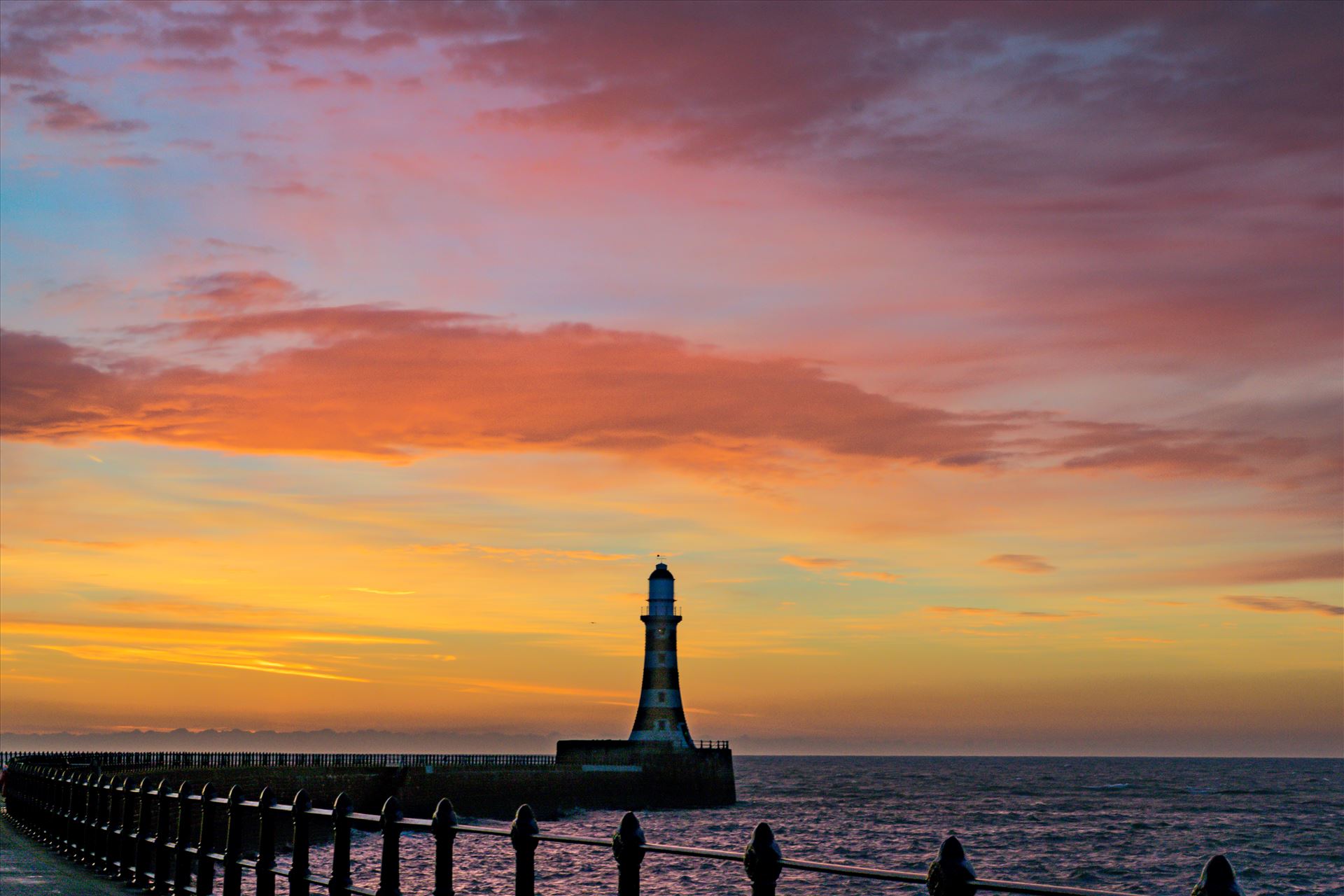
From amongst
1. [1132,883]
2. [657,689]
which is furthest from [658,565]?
[1132,883]

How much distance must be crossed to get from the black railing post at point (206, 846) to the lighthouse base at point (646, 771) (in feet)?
242

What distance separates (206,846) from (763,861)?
33.6ft

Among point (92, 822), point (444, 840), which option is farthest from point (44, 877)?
Result: point (444, 840)

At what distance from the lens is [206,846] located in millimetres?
15000

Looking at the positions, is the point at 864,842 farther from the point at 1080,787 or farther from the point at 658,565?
the point at 1080,787

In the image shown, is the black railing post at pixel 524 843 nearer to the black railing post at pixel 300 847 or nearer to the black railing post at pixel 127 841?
the black railing post at pixel 300 847

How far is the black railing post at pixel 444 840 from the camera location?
9742 mm

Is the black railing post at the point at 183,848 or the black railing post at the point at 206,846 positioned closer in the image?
the black railing post at the point at 206,846

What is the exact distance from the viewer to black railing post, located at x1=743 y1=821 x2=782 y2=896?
6.60m

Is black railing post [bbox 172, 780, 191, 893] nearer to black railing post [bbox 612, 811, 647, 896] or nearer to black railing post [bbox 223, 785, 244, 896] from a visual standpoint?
black railing post [bbox 223, 785, 244, 896]

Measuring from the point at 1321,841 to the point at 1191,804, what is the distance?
4497 cm

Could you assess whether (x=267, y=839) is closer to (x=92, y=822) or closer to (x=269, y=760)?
(x=92, y=822)

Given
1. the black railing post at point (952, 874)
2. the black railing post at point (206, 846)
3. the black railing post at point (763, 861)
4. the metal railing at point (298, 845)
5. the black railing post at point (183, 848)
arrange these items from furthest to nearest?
1. the black railing post at point (183, 848)
2. the black railing post at point (206, 846)
3. the black railing post at point (763, 861)
4. the metal railing at point (298, 845)
5. the black railing post at point (952, 874)

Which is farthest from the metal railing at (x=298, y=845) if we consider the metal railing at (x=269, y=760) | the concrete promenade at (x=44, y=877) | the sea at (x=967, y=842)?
the metal railing at (x=269, y=760)
